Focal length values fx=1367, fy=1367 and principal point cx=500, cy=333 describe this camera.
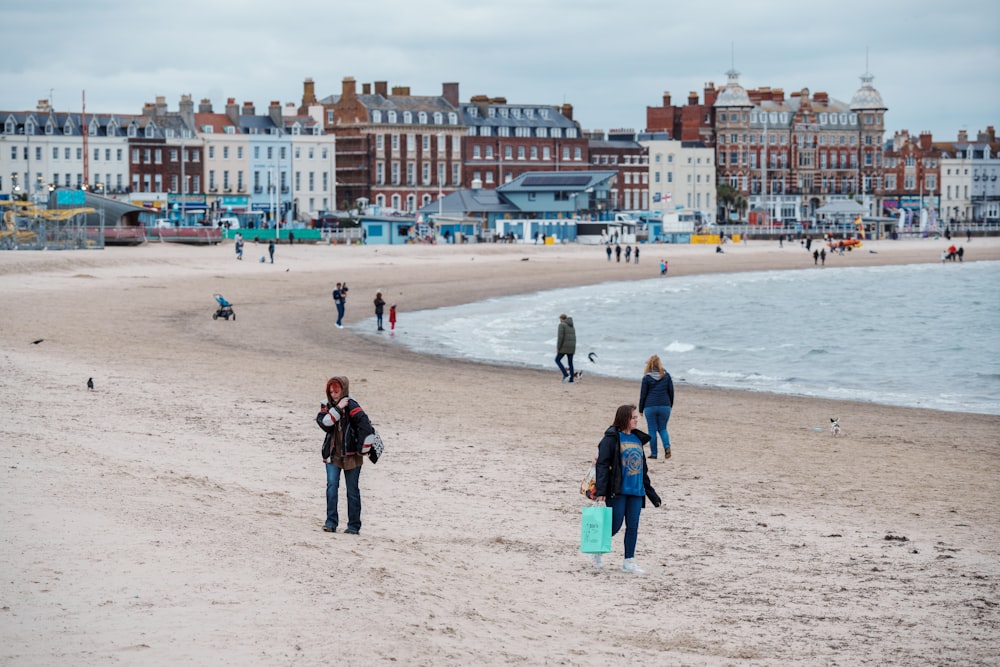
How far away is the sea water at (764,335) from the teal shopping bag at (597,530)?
16.1 meters

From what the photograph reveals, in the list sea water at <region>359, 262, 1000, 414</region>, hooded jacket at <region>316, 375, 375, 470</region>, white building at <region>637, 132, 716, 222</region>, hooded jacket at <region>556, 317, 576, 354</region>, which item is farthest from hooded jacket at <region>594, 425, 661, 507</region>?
white building at <region>637, 132, 716, 222</region>

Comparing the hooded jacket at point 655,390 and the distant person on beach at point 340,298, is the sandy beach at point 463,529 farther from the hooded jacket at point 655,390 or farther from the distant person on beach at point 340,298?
the distant person on beach at point 340,298

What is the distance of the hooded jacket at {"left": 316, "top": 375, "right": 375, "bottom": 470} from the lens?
12.1 m

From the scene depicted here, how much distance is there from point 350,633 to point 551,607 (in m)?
2.14

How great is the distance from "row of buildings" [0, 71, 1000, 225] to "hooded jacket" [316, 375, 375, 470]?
74.1 meters

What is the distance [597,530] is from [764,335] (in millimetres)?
31818

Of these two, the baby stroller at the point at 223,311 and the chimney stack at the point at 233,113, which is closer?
the baby stroller at the point at 223,311

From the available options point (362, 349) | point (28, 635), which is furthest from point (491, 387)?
point (28, 635)

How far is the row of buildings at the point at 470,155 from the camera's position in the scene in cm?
10356

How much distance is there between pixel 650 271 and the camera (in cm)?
8025

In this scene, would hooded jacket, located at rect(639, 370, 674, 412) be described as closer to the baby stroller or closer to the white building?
the baby stroller

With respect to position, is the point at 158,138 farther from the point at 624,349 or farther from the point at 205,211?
the point at 624,349

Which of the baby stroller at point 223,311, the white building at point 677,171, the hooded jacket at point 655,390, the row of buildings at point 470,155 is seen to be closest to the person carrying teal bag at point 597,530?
the hooded jacket at point 655,390

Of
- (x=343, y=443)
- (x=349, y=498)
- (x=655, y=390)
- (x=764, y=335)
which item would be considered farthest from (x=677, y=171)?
(x=343, y=443)
